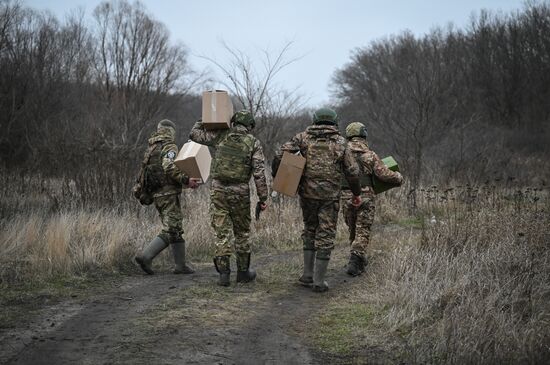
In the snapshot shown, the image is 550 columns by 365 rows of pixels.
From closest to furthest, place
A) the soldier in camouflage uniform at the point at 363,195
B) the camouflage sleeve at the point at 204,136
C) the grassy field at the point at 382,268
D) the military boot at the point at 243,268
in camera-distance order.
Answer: the grassy field at the point at 382,268
the camouflage sleeve at the point at 204,136
the military boot at the point at 243,268
the soldier in camouflage uniform at the point at 363,195

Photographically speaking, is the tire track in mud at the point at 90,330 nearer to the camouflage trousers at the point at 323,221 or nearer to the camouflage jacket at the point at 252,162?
the camouflage jacket at the point at 252,162

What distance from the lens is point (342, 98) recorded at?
52.7 m

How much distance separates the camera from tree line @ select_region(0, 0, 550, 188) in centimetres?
1330

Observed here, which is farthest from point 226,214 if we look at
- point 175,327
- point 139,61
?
point 139,61

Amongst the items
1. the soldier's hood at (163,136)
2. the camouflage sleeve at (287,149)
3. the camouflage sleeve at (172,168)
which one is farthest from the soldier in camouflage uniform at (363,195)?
the soldier's hood at (163,136)

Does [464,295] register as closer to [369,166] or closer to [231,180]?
[369,166]

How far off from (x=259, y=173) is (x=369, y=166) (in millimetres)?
1793

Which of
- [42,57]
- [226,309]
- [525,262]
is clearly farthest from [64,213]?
[42,57]

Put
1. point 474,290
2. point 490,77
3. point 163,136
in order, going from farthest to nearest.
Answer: point 490,77 < point 163,136 < point 474,290

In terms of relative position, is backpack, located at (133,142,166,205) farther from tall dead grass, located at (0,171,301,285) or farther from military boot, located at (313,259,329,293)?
military boot, located at (313,259,329,293)

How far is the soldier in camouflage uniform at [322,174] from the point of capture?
6.69 metres

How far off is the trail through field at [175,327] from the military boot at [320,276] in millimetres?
122

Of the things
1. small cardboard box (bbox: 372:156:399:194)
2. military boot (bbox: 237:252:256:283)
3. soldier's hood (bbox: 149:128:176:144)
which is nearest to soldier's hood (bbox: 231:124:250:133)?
soldier's hood (bbox: 149:128:176:144)

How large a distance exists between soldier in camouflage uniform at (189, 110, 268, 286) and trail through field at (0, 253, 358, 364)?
0.53 m
